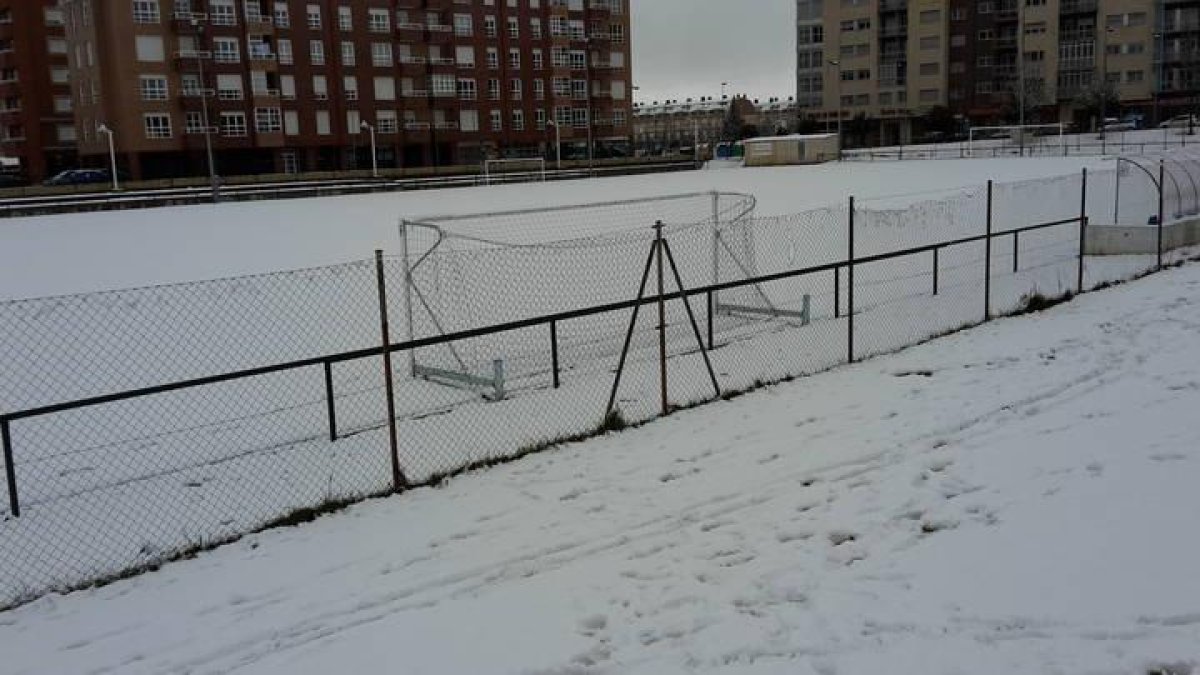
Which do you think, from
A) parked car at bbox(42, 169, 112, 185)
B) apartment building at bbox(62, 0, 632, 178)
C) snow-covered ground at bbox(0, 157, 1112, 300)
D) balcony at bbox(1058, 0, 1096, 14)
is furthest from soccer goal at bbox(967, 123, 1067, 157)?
parked car at bbox(42, 169, 112, 185)

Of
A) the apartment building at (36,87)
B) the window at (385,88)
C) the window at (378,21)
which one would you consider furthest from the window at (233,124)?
the apartment building at (36,87)

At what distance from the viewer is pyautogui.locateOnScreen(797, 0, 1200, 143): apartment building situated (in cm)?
9425

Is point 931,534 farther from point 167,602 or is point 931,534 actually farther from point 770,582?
point 167,602

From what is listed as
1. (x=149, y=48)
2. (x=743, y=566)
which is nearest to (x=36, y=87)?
(x=149, y=48)

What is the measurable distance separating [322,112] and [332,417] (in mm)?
77588

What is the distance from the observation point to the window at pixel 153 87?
74.1 metres

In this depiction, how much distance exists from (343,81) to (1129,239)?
7353cm

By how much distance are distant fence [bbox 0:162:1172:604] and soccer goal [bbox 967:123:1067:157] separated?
47403mm

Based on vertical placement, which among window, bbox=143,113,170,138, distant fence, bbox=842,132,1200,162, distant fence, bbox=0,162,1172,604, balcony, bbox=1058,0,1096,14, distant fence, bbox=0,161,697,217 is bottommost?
distant fence, bbox=0,162,1172,604

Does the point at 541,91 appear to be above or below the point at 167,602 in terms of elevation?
above

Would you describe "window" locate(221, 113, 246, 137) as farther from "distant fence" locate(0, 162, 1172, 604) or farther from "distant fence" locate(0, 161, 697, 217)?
"distant fence" locate(0, 162, 1172, 604)

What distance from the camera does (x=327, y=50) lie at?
8331 cm

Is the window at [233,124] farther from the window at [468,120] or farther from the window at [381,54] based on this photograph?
the window at [468,120]

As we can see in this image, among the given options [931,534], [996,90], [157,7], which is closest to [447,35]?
[157,7]
